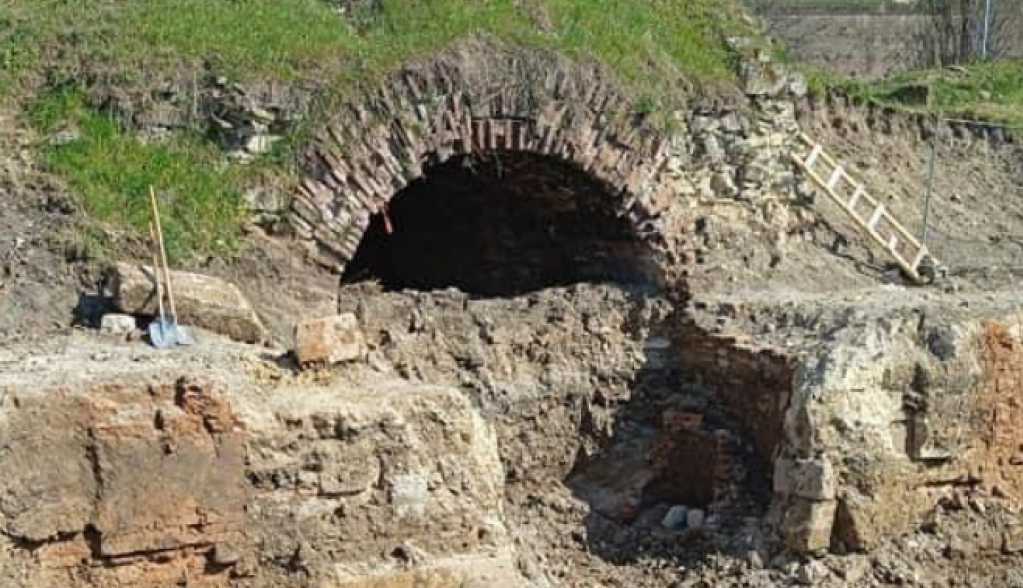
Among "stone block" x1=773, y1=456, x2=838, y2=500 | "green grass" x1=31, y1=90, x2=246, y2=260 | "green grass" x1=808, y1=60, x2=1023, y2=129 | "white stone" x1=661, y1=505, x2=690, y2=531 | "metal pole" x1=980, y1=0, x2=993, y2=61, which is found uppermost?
"metal pole" x1=980, y1=0, x2=993, y2=61

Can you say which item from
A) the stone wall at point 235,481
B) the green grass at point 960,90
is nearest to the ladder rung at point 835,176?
the green grass at point 960,90

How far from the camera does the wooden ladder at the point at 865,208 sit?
1021 cm

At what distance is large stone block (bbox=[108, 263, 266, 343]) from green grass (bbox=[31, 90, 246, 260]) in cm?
44

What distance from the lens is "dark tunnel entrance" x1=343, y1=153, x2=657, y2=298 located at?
9188 millimetres

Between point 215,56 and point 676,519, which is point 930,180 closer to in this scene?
point 676,519

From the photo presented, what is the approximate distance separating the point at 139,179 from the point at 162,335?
128 centimetres

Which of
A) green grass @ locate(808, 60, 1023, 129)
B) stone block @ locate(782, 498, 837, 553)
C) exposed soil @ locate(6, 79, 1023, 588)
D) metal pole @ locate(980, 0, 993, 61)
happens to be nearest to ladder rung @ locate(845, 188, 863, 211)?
exposed soil @ locate(6, 79, 1023, 588)

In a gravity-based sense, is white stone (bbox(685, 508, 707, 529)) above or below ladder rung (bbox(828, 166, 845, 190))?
below

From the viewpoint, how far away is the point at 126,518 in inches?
236

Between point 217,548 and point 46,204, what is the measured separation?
2.32 m

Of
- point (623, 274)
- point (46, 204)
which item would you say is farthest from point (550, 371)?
point (46, 204)

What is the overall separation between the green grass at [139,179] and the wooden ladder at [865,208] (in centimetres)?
405

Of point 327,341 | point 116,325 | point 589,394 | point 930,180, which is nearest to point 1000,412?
point 589,394

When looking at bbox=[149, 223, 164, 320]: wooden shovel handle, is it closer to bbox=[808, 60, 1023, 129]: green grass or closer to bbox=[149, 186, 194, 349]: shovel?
bbox=[149, 186, 194, 349]: shovel
